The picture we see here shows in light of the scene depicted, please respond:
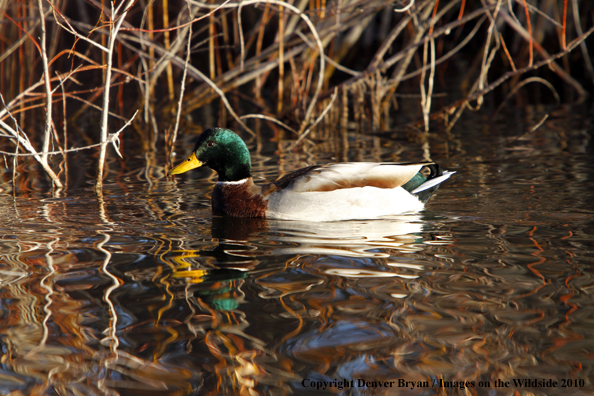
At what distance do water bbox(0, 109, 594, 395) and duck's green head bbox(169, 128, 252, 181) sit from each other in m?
0.39

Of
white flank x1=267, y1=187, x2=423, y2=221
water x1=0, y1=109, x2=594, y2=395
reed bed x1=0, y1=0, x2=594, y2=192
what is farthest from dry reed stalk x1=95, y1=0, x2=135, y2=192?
white flank x1=267, y1=187, x2=423, y2=221

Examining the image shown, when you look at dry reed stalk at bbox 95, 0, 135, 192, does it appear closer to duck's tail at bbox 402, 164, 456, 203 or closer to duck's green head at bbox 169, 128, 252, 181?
duck's green head at bbox 169, 128, 252, 181

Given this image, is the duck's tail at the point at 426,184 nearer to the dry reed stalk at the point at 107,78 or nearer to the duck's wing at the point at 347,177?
the duck's wing at the point at 347,177

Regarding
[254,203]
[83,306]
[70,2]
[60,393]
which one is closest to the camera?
[60,393]

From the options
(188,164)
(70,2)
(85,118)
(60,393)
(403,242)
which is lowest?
(60,393)

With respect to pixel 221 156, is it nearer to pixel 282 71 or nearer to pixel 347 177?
pixel 347 177

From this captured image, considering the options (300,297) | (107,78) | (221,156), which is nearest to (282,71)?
(221,156)

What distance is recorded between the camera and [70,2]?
16172mm

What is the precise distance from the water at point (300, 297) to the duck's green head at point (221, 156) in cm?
39

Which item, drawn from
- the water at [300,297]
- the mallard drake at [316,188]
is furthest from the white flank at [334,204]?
the water at [300,297]

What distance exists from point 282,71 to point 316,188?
488 centimetres

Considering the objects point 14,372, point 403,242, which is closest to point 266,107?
point 403,242

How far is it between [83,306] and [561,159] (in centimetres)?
545

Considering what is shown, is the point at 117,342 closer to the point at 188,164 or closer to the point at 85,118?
the point at 188,164
